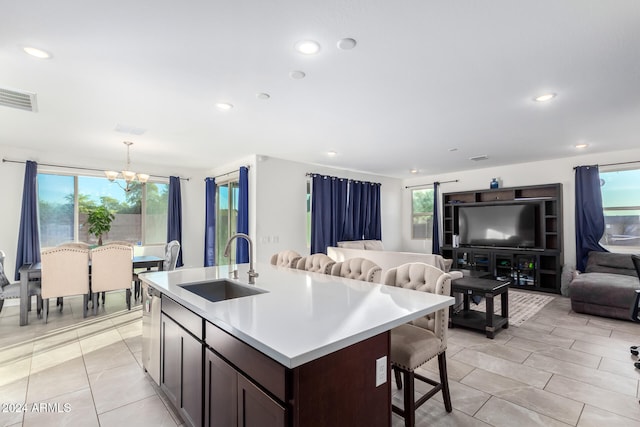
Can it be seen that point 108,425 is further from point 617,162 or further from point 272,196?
point 617,162

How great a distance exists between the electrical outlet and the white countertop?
175mm

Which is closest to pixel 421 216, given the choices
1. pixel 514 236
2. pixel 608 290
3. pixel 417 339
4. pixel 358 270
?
pixel 514 236

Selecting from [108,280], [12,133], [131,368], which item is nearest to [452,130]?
[131,368]

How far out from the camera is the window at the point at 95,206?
5.64 metres

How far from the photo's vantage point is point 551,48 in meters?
2.26

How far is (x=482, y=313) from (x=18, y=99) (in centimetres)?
574

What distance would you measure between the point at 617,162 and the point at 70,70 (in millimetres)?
7761

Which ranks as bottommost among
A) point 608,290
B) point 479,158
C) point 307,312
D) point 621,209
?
point 608,290

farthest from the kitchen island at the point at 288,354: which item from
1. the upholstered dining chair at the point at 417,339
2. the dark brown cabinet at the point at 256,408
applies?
the upholstered dining chair at the point at 417,339

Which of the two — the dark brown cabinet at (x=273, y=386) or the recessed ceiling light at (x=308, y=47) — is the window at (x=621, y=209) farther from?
the dark brown cabinet at (x=273, y=386)

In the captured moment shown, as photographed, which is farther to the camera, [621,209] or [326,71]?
[621,209]

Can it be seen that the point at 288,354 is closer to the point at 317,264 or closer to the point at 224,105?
the point at 317,264

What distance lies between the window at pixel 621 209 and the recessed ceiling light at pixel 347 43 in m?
6.00

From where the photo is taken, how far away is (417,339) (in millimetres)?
1962
